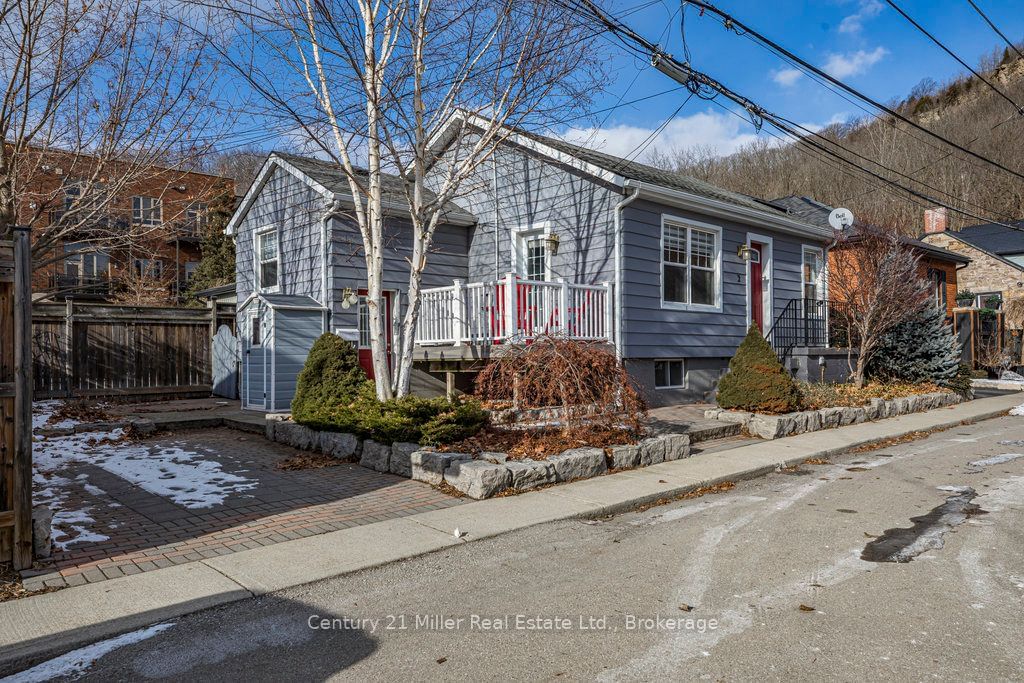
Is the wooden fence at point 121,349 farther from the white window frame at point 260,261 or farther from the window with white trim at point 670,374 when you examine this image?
the window with white trim at point 670,374

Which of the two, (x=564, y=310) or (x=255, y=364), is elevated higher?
(x=564, y=310)

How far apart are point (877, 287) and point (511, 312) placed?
776 cm

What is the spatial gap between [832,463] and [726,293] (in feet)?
20.5

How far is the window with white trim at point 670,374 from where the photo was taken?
13.5 m

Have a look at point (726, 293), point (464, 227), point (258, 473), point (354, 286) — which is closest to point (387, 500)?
point (258, 473)

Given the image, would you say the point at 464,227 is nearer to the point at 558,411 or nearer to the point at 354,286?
the point at 354,286

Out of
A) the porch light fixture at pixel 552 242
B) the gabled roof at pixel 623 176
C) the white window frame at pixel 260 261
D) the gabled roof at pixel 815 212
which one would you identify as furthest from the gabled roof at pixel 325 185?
the gabled roof at pixel 815 212

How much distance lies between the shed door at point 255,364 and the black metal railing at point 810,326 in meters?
10.5

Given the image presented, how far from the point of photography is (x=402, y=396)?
342 inches

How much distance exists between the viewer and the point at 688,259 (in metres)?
13.6

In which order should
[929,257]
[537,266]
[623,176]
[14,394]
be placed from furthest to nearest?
1. [929,257]
2. [537,266]
3. [623,176]
4. [14,394]

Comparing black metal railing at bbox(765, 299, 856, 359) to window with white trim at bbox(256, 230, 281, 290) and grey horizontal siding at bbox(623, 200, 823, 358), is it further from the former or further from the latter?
window with white trim at bbox(256, 230, 281, 290)

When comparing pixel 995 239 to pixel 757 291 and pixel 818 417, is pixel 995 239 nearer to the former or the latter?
pixel 757 291

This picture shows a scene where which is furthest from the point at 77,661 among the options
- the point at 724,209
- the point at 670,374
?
the point at 724,209
